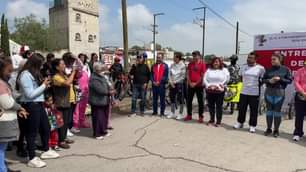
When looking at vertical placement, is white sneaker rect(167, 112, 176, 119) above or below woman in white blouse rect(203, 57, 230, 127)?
below

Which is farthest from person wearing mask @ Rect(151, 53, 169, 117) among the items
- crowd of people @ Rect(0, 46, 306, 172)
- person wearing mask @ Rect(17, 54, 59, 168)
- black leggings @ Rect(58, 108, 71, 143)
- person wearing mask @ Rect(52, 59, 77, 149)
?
person wearing mask @ Rect(17, 54, 59, 168)

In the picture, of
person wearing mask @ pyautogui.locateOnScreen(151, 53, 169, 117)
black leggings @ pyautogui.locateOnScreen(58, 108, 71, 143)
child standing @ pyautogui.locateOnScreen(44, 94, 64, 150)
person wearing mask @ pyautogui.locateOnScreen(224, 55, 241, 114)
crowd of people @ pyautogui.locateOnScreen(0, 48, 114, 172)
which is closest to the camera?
crowd of people @ pyautogui.locateOnScreen(0, 48, 114, 172)

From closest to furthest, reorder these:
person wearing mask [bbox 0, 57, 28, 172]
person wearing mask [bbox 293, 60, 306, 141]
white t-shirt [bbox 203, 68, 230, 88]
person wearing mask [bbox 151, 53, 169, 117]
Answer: person wearing mask [bbox 0, 57, 28, 172] → person wearing mask [bbox 293, 60, 306, 141] → white t-shirt [bbox 203, 68, 230, 88] → person wearing mask [bbox 151, 53, 169, 117]

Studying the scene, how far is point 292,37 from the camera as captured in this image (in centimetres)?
1041

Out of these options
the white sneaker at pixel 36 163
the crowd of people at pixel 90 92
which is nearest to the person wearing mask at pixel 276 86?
the crowd of people at pixel 90 92

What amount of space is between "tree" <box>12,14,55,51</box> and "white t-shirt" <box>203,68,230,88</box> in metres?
50.5

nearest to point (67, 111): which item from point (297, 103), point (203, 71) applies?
point (203, 71)

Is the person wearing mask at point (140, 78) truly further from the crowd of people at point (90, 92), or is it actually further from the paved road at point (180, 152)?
the paved road at point (180, 152)

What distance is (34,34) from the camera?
182 ft

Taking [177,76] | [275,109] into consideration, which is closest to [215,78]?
A: [177,76]

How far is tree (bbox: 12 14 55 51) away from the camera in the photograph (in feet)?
181

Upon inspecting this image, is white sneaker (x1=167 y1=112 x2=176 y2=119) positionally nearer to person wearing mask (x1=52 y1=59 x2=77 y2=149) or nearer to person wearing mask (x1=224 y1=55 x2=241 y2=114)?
person wearing mask (x1=224 y1=55 x2=241 y2=114)

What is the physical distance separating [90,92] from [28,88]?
2018 mm

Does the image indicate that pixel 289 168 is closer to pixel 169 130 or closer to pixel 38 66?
pixel 169 130
